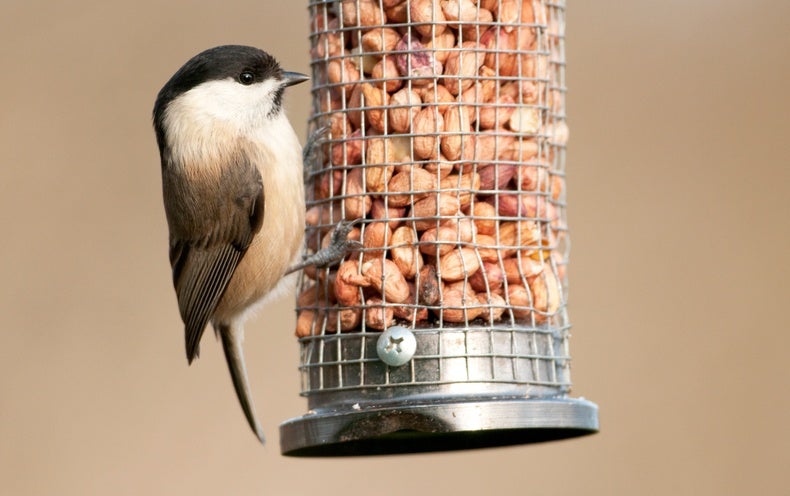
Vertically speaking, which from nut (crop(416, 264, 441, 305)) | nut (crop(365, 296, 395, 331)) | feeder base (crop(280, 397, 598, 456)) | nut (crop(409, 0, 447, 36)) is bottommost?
feeder base (crop(280, 397, 598, 456))

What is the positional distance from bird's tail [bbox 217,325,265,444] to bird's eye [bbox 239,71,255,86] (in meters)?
0.81

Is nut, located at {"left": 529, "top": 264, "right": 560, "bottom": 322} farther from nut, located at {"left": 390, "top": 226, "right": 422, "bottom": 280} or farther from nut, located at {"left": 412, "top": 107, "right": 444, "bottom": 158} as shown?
nut, located at {"left": 412, "top": 107, "right": 444, "bottom": 158}

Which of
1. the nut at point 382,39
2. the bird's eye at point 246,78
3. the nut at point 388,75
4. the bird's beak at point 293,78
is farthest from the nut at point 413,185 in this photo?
the bird's eye at point 246,78

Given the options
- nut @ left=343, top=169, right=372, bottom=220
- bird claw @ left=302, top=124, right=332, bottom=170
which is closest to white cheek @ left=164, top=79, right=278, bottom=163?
bird claw @ left=302, top=124, right=332, bottom=170

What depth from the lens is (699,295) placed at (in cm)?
536

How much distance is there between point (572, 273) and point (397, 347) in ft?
8.80

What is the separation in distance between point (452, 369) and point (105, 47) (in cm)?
394

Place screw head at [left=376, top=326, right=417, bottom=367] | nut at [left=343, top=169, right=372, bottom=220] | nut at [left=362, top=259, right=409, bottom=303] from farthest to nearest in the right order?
nut at [left=343, top=169, right=372, bottom=220] < nut at [left=362, top=259, right=409, bottom=303] < screw head at [left=376, top=326, right=417, bottom=367]

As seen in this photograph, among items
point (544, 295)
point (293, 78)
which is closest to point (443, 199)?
point (544, 295)

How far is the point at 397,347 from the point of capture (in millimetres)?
2926

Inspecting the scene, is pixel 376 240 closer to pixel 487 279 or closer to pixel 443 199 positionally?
pixel 443 199

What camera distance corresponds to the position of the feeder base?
2754mm

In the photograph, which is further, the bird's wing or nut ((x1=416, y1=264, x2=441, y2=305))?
A: the bird's wing

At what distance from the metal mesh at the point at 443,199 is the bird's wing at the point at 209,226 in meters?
0.29
